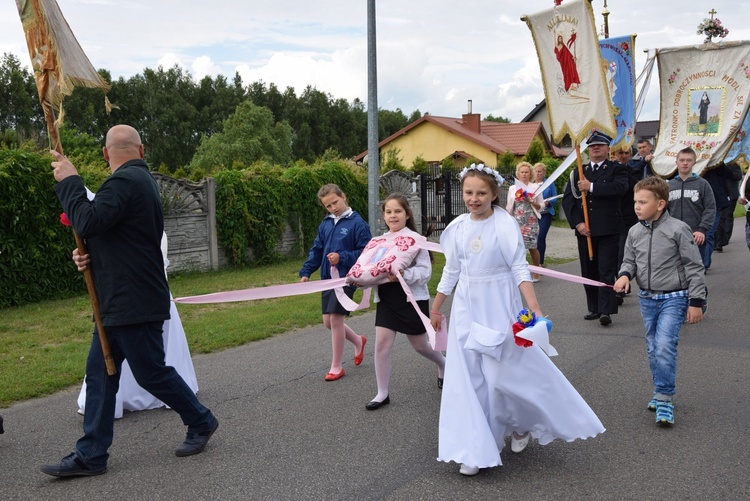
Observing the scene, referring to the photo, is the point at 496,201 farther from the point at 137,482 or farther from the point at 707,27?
the point at 707,27

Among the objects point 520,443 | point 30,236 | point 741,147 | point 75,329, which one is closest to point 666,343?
point 520,443

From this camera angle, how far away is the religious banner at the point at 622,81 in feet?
34.0

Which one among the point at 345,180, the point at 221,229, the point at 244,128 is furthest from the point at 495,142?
the point at 221,229

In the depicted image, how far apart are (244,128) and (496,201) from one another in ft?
196

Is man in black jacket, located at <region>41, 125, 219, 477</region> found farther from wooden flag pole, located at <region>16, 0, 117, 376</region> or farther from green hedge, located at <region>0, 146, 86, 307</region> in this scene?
green hedge, located at <region>0, 146, 86, 307</region>

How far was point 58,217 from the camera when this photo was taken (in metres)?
10.4

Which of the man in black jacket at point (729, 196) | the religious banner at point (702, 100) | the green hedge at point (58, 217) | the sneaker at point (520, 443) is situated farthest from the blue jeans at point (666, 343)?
the green hedge at point (58, 217)

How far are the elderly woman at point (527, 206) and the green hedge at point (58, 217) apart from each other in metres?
5.23

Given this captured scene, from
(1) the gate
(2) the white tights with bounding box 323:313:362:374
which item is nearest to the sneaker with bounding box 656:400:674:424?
(2) the white tights with bounding box 323:313:362:374

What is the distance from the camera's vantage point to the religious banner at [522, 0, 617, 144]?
8.16 metres

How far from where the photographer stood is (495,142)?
5438cm

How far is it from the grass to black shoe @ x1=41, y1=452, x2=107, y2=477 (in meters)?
1.81

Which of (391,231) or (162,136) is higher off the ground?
(162,136)

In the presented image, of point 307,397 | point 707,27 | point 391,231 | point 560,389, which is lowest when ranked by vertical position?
point 307,397
